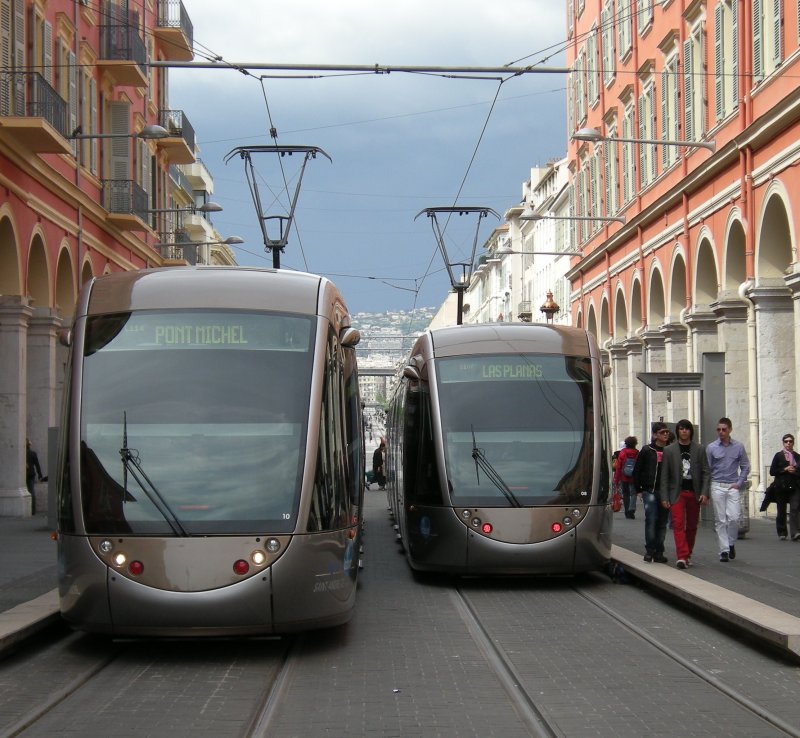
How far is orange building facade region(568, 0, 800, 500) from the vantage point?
25.0 m

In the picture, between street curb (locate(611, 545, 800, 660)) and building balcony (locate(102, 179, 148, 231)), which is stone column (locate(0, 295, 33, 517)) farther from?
street curb (locate(611, 545, 800, 660))

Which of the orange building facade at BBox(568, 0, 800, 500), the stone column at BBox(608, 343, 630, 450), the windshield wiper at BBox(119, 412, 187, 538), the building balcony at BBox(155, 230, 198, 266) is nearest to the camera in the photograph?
the windshield wiper at BBox(119, 412, 187, 538)

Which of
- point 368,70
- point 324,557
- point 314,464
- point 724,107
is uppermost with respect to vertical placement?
point 724,107

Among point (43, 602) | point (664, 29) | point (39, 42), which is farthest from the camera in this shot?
point (664, 29)

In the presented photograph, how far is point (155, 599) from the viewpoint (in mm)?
10000

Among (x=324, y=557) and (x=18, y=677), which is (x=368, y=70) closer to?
(x=324, y=557)

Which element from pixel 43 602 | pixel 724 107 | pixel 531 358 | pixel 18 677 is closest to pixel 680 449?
pixel 531 358

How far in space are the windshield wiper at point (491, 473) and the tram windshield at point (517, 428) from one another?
10mm

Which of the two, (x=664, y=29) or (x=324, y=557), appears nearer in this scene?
(x=324, y=557)

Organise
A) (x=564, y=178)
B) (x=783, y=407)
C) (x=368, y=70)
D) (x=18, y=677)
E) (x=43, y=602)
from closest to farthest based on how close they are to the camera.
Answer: (x=18, y=677) → (x=43, y=602) → (x=368, y=70) → (x=783, y=407) → (x=564, y=178)

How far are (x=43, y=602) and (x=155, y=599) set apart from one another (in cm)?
285

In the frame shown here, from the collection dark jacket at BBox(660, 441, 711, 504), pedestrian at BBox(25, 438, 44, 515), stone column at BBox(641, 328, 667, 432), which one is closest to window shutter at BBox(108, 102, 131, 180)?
pedestrian at BBox(25, 438, 44, 515)

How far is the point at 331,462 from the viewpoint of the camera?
10977 millimetres

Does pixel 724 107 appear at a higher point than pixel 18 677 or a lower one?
higher
